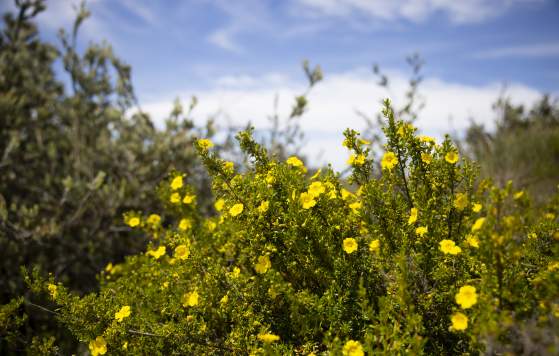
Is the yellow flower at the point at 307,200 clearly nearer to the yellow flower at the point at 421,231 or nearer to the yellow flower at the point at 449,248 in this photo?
the yellow flower at the point at 421,231

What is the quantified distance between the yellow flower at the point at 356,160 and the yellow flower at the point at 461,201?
0.53m

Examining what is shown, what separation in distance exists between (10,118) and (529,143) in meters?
10.1

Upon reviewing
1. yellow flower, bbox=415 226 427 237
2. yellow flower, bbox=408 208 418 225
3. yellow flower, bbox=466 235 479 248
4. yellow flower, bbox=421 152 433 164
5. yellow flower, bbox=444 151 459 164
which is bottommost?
yellow flower, bbox=466 235 479 248

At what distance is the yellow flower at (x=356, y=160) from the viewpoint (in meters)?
2.15

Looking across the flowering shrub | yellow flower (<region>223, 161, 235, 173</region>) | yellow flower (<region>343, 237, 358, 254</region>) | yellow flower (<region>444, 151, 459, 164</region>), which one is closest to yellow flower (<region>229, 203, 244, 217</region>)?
the flowering shrub

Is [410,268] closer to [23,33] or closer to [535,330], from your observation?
[535,330]

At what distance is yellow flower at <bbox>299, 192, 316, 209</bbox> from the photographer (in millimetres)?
2035

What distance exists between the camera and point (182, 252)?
7.44 feet

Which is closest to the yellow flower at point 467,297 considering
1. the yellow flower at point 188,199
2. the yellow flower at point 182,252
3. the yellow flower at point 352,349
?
the yellow flower at point 352,349

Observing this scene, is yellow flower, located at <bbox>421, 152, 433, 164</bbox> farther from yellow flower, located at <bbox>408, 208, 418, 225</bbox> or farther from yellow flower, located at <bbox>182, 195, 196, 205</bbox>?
yellow flower, located at <bbox>182, 195, 196, 205</bbox>

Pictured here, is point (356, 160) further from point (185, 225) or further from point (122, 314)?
point (122, 314)

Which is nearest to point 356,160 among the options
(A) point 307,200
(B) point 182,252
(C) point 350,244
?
(A) point 307,200

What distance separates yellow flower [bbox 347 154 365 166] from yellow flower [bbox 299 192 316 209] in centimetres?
31

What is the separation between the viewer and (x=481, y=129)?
8.51m
